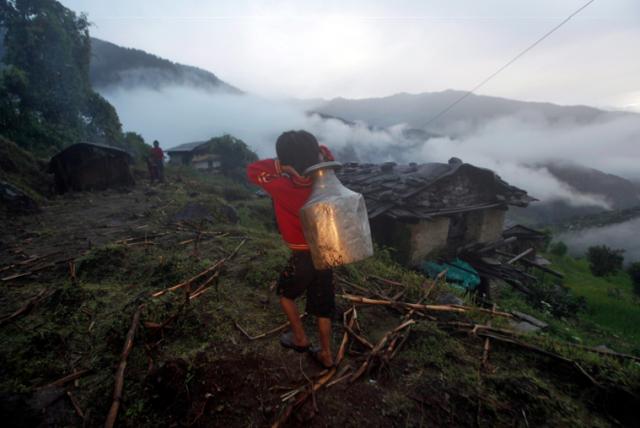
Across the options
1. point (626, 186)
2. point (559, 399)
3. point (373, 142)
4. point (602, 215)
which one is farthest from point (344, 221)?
point (626, 186)

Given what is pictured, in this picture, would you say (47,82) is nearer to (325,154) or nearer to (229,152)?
(229,152)

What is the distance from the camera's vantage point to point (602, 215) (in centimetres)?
5072

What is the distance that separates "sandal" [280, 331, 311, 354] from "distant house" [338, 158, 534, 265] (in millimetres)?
6905

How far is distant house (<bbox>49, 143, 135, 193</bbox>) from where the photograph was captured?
13243mm

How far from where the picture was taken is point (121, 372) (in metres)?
2.35

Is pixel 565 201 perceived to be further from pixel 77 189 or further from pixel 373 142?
pixel 77 189

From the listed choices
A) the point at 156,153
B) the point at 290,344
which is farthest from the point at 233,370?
the point at 156,153

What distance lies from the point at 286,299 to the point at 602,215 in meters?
69.3

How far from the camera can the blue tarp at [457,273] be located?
9773 mm

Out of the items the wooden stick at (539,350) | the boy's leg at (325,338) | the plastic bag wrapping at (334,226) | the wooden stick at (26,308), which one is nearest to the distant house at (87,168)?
the wooden stick at (26,308)

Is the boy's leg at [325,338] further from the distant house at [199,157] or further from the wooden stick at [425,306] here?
the distant house at [199,157]

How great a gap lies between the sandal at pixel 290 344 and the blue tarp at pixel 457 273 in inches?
307

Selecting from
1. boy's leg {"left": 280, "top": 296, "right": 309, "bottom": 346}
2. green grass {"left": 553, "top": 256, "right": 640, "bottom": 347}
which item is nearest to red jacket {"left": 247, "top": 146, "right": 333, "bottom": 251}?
boy's leg {"left": 280, "top": 296, "right": 309, "bottom": 346}

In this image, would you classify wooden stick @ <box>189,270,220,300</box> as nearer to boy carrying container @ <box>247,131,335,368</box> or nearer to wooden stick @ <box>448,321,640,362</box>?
boy carrying container @ <box>247,131,335,368</box>
